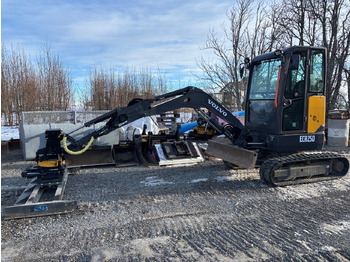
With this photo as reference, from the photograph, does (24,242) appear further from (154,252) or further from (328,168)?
(328,168)

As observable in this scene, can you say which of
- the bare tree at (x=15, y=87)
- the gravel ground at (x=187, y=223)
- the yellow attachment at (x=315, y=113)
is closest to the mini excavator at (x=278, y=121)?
the yellow attachment at (x=315, y=113)

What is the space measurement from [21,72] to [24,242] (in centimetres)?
1603

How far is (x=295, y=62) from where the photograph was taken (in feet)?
16.2

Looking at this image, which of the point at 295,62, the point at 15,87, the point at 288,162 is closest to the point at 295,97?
the point at 295,62

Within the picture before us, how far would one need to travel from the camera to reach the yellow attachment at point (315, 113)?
17.5 feet

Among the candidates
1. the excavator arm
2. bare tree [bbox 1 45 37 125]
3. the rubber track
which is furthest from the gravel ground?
bare tree [bbox 1 45 37 125]

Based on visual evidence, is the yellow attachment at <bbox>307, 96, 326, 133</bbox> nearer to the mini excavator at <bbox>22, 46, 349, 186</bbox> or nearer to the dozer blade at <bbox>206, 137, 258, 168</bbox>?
the mini excavator at <bbox>22, 46, 349, 186</bbox>

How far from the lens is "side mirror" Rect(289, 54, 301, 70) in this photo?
16.0 ft

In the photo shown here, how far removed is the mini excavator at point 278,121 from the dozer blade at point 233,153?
19mm

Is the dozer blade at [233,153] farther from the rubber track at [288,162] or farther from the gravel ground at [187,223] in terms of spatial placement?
the gravel ground at [187,223]

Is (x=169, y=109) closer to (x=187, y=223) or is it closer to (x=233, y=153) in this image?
(x=233, y=153)

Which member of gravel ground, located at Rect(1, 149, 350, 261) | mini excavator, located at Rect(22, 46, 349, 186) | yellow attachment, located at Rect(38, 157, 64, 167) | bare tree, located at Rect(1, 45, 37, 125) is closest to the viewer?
gravel ground, located at Rect(1, 149, 350, 261)

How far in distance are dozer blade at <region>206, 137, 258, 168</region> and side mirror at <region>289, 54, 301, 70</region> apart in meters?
1.74

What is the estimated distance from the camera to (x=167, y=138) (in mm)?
8102
